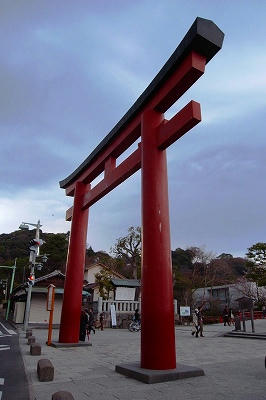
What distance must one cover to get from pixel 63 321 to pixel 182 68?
1005 centimetres

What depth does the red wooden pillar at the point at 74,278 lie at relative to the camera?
1252cm

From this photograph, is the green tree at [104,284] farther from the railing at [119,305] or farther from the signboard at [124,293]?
the railing at [119,305]

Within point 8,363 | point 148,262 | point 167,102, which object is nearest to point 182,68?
point 167,102

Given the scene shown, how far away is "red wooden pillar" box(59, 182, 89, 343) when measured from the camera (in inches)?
493

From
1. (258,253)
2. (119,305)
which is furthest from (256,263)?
(119,305)

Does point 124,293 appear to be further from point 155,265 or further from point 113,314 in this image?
point 155,265

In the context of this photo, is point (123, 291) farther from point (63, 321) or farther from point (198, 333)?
point (63, 321)

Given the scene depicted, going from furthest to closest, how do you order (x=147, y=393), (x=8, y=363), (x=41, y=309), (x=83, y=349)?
(x=41, y=309) → (x=83, y=349) → (x=8, y=363) → (x=147, y=393)

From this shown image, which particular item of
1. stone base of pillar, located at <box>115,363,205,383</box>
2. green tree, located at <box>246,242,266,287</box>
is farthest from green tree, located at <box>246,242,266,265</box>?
stone base of pillar, located at <box>115,363,205,383</box>

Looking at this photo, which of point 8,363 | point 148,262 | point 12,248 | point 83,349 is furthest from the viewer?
point 12,248

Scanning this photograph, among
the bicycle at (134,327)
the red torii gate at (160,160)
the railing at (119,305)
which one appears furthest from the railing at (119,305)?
the red torii gate at (160,160)

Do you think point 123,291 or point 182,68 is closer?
point 182,68

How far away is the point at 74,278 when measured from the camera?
12.9 meters

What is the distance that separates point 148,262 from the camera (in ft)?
24.0
